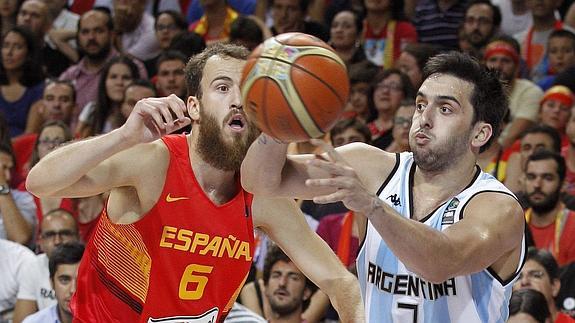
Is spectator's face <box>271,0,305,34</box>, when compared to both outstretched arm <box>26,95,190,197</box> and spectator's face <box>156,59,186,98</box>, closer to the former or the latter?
spectator's face <box>156,59,186,98</box>

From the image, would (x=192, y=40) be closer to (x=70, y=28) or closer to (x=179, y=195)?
(x=70, y=28)

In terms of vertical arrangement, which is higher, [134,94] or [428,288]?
[134,94]

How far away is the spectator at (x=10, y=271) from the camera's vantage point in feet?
26.0

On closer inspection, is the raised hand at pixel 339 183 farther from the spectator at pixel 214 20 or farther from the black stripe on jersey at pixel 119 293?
the spectator at pixel 214 20

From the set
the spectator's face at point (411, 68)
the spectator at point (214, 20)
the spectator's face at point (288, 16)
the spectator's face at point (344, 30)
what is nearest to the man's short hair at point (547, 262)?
the spectator's face at point (411, 68)

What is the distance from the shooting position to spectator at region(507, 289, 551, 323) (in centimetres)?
626

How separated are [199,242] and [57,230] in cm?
360

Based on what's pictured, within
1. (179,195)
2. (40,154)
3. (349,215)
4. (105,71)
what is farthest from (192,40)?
(179,195)

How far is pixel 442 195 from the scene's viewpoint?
449cm

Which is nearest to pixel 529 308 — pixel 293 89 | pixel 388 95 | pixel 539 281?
pixel 539 281

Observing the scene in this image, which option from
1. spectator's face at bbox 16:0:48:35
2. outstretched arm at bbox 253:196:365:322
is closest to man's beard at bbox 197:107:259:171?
outstretched arm at bbox 253:196:365:322

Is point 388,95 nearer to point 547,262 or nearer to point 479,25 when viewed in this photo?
point 479,25

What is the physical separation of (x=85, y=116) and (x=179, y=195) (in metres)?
5.53

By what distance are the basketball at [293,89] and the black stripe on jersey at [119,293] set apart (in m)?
1.31
